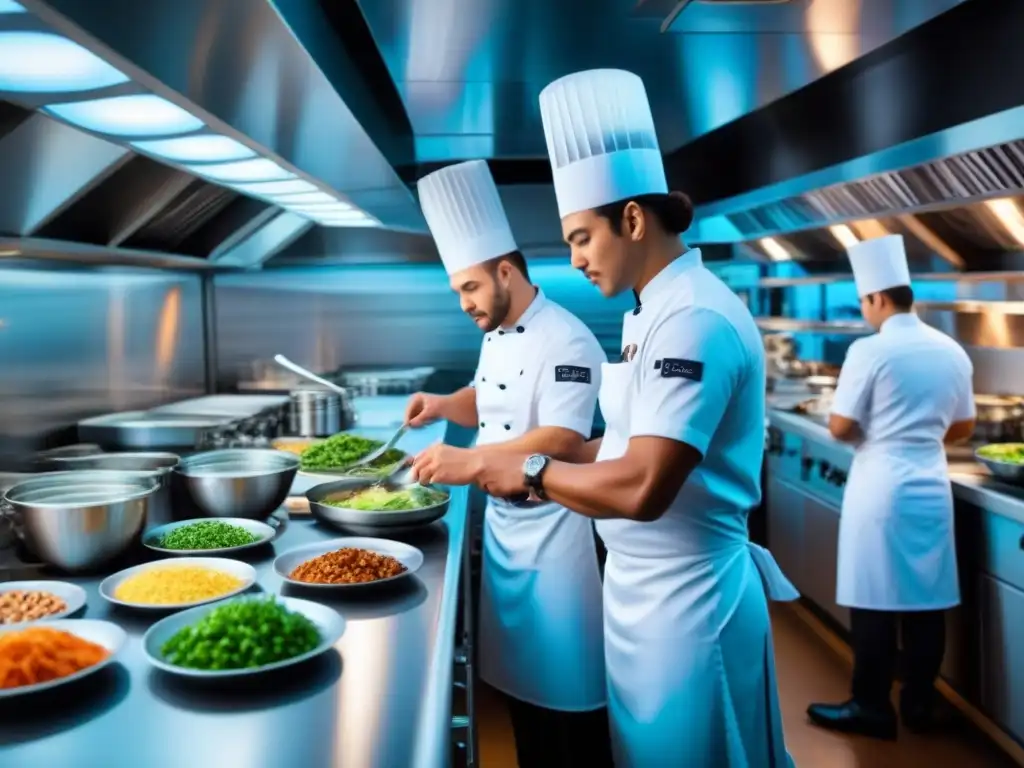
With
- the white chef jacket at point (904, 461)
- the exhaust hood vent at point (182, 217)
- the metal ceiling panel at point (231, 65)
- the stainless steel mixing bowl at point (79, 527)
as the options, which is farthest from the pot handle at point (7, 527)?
the white chef jacket at point (904, 461)

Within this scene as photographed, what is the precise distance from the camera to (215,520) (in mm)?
2211

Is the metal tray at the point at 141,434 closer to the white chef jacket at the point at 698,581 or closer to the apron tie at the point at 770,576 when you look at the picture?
the white chef jacket at the point at 698,581

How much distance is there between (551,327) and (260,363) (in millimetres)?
3018

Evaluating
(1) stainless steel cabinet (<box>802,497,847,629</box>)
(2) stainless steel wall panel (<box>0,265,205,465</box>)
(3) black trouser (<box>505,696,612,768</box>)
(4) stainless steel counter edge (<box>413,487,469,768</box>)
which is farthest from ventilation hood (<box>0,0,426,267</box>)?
(1) stainless steel cabinet (<box>802,497,847,629</box>)

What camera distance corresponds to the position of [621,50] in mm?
2684

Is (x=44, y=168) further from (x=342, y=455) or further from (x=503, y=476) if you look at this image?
(x=503, y=476)

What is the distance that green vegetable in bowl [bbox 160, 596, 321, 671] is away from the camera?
4.54 feet

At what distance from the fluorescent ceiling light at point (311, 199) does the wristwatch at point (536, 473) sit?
1.34 m

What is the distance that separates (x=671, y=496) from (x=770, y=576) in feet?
1.45

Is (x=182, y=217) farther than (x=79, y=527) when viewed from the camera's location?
Yes

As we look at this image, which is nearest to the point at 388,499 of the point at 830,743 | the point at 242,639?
the point at 242,639

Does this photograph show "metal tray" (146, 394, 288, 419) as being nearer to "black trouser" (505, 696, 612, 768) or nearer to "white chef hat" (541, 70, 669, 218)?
"black trouser" (505, 696, 612, 768)

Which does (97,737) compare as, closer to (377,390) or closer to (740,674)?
(740,674)

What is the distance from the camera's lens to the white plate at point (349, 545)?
1825 mm
